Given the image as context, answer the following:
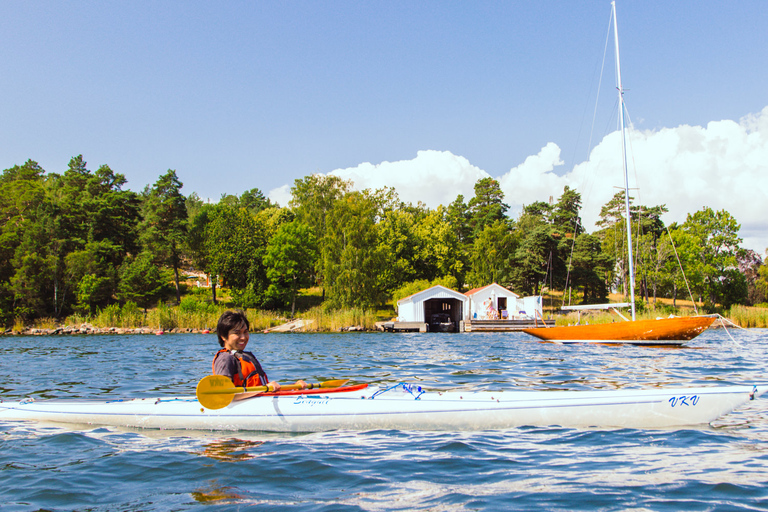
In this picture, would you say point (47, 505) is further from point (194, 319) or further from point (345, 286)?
point (345, 286)

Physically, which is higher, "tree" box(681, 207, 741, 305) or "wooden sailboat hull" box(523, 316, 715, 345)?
"tree" box(681, 207, 741, 305)

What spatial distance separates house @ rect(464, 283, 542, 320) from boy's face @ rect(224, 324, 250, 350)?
4042 centimetres

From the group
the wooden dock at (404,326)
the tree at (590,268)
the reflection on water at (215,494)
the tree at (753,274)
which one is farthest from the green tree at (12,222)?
the tree at (753,274)

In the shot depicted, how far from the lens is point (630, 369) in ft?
44.2

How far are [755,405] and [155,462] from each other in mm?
8808

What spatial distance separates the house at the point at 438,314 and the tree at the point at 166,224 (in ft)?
110

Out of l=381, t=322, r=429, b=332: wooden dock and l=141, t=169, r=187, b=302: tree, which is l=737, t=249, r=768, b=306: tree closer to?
l=381, t=322, r=429, b=332: wooden dock

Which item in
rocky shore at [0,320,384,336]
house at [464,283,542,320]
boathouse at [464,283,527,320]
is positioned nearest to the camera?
rocky shore at [0,320,384,336]

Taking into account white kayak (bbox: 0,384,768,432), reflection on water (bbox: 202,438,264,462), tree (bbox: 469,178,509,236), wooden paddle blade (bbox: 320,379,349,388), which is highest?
tree (bbox: 469,178,509,236)

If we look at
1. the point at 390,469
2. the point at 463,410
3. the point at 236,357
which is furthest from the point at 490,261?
the point at 390,469

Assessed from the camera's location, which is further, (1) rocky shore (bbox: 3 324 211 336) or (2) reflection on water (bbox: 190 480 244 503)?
(1) rocky shore (bbox: 3 324 211 336)

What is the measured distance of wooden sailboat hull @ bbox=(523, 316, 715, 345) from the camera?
69.8ft

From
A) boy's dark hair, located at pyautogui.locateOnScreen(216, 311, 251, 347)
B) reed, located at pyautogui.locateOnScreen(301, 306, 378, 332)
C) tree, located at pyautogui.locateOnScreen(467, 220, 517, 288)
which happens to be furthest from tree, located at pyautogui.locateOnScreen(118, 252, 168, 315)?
boy's dark hair, located at pyautogui.locateOnScreen(216, 311, 251, 347)

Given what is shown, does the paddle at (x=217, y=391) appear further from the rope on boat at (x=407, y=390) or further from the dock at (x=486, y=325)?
the dock at (x=486, y=325)
